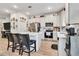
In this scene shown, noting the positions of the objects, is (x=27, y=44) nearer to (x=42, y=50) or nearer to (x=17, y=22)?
(x=42, y=50)

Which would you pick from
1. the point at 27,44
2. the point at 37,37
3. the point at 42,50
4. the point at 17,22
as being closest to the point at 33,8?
the point at 17,22

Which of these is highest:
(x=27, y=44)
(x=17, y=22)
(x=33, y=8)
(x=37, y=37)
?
(x=33, y=8)

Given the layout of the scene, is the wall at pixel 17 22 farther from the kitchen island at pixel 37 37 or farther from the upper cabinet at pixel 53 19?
the upper cabinet at pixel 53 19

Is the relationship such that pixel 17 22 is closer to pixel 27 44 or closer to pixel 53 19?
pixel 27 44

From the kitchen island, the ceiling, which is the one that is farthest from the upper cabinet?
the kitchen island

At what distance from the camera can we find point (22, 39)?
7.65 feet

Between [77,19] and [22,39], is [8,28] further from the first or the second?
[77,19]

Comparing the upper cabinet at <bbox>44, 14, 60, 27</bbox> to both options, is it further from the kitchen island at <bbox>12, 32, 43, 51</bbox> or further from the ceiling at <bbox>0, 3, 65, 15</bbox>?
the kitchen island at <bbox>12, 32, 43, 51</bbox>

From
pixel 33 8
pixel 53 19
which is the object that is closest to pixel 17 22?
pixel 33 8

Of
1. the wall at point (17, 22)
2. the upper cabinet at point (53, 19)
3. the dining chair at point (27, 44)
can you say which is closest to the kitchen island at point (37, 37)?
the dining chair at point (27, 44)

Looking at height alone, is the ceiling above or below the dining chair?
above

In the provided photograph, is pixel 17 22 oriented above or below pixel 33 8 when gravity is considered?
below

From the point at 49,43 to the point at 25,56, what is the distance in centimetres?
47

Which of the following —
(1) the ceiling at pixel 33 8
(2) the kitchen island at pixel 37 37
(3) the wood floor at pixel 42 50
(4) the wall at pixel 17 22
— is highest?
(1) the ceiling at pixel 33 8
